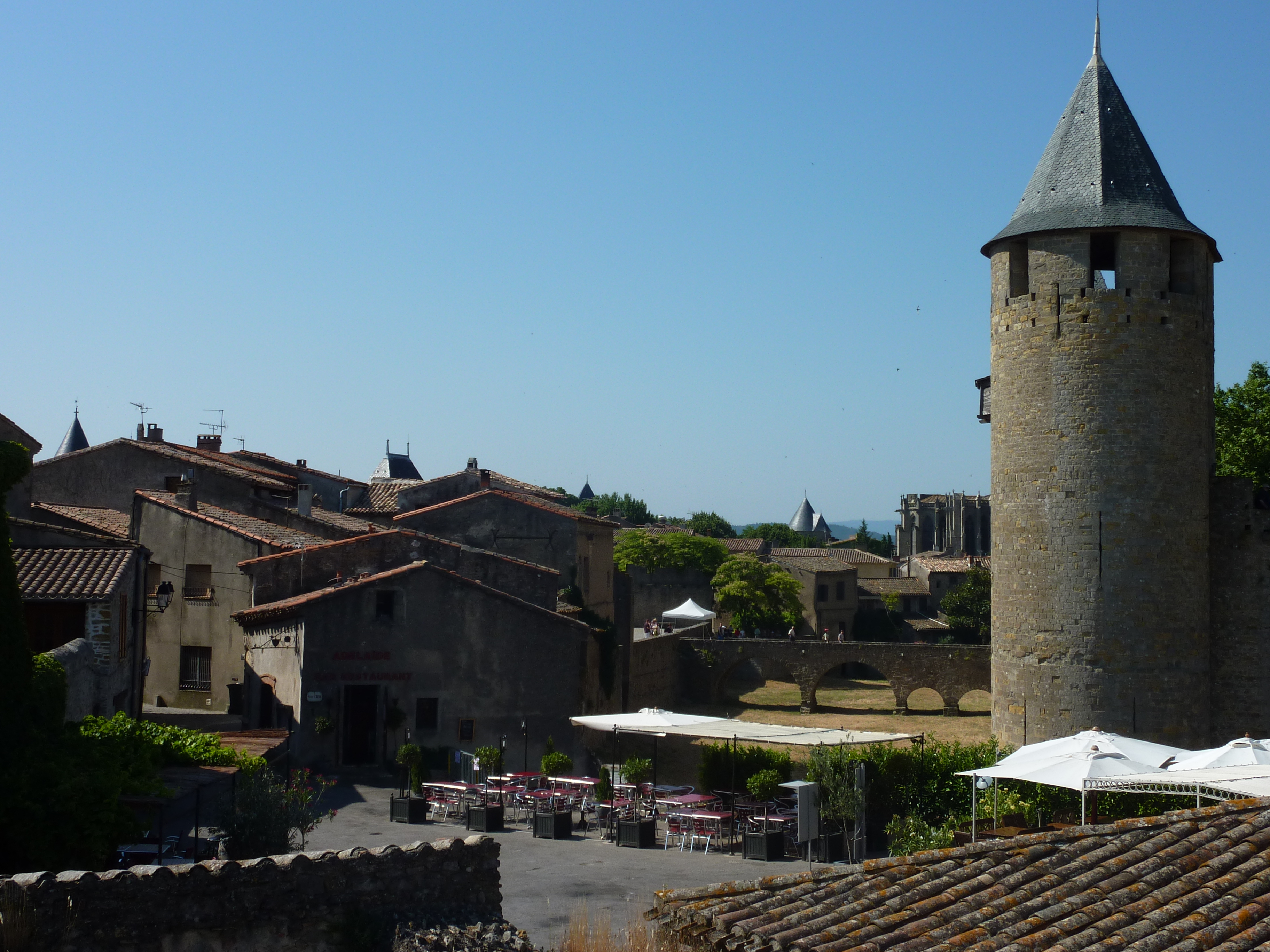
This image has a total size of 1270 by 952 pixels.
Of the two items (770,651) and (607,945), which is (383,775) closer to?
(607,945)

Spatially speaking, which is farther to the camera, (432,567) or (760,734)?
(432,567)

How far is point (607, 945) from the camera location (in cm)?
977

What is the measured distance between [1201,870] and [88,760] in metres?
9.78

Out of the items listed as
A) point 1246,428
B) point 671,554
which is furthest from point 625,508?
Answer: point 1246,428

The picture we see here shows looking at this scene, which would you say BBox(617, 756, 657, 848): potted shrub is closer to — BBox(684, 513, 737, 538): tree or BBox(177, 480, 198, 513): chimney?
BBox(177, 480, 198, 513): chimney

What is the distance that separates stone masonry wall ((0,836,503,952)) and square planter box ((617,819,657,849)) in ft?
26.8

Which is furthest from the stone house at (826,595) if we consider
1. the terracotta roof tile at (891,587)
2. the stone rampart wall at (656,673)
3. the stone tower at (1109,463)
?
the stone tower at (1109,463)

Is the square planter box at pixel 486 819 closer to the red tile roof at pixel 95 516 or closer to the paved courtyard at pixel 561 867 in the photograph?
the paved courtyard at pixel 561 867

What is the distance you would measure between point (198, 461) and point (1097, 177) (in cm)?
2186

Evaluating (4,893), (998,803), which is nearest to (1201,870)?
(4,893)

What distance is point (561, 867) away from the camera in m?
16.2

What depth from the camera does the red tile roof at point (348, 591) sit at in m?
23.7

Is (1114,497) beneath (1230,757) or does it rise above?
above

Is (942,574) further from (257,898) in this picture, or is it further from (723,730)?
(257,898)
